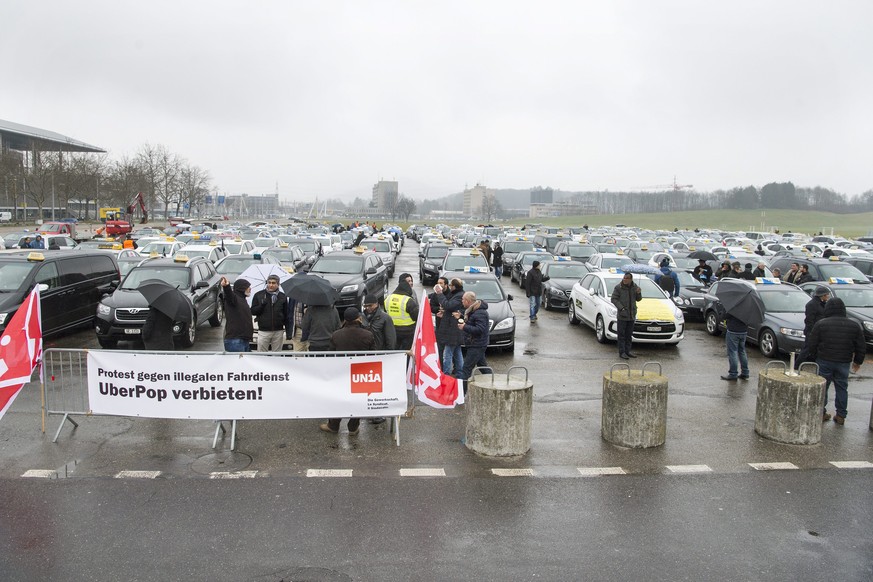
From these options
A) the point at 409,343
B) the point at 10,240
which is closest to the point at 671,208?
the point at 10,240

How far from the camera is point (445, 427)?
8719mm

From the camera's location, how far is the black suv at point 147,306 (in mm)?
13125

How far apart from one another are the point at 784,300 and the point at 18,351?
14409 millimetres

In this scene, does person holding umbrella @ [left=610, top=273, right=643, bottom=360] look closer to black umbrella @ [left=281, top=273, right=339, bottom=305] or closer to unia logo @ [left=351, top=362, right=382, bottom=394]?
black umbrella @ [left=281, top=273, right=339, bottom=305]

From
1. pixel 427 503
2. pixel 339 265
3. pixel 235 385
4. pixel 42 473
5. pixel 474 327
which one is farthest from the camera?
pixel 339 265

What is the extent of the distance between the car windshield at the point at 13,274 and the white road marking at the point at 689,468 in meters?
12.2

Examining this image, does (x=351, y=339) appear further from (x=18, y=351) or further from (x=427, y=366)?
(x=18, y=351)

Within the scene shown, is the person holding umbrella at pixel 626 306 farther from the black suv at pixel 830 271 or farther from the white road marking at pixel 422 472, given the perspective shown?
the black suv at pixel 830 271

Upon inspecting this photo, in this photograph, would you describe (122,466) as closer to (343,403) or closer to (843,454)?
(343,403)

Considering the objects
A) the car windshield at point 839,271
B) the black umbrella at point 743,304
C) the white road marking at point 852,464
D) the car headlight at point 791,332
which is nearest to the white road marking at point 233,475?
the white road marking at point 852,464

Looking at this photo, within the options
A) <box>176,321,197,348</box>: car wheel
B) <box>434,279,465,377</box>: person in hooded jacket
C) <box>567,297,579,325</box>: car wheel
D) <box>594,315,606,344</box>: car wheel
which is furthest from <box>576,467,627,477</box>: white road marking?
<box>567,297,579,325</box>: car wheel

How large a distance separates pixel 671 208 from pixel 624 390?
199122 mm

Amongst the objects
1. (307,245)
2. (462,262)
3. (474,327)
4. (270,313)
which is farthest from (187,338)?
(307,245)

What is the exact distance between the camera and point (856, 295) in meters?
15.1
